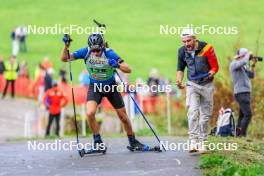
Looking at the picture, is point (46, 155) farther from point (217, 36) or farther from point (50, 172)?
point (217, 36)

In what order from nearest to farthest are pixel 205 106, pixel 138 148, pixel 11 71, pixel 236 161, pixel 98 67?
pixel 236 161, pixel 98 67, pixel 205 106, pixel 138 148, pixel 11 71

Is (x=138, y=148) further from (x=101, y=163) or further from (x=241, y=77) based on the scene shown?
(x=241, y=77)

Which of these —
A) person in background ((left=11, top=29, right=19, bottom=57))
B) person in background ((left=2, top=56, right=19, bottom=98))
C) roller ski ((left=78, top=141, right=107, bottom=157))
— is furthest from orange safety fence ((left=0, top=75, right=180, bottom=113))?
roller ski ((left=78, top=141, right=107, bottom=157))

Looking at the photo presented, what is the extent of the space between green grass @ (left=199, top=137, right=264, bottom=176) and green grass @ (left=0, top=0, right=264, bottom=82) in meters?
36.3

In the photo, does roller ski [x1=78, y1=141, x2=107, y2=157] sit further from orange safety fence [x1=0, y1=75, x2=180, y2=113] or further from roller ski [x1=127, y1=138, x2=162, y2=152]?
orange safety fence [x1=0, y1=75, x2=180, y2=113]

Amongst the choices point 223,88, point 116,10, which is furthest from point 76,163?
point 116,10

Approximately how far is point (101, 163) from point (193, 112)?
6.08 ft

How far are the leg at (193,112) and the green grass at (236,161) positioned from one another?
0.43m

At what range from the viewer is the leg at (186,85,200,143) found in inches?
615

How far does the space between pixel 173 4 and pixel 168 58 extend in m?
13.3

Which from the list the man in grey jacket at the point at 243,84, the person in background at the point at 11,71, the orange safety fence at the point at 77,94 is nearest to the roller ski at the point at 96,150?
the man in grey jacket at the point at 243,84

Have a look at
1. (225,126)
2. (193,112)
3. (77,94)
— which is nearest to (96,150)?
→ (193,112)

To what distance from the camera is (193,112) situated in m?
15.7

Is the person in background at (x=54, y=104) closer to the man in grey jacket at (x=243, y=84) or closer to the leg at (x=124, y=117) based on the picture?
the man in grey jacket at (x=243, y=84)
